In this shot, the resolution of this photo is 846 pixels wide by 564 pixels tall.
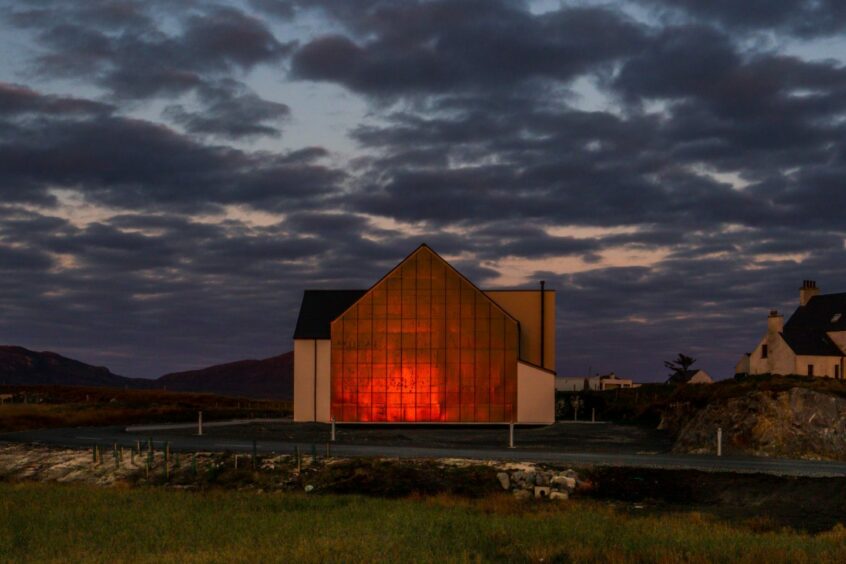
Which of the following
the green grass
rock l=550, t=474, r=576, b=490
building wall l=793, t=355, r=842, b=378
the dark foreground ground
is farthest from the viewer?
building wall l=793, t=355, r=842, b=378

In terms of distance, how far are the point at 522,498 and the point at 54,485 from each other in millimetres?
16737

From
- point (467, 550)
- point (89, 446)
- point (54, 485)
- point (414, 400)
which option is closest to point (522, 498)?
point (467, 550)

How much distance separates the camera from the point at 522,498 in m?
30.7

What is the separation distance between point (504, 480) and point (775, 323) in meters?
64.1

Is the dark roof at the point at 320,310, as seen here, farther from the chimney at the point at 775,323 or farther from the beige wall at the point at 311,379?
the chimney at the point at 775,323

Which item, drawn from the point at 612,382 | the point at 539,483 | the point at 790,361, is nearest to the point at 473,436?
the point at 539,483

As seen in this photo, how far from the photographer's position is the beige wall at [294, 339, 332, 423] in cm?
6919

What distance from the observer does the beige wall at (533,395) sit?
64.1 m

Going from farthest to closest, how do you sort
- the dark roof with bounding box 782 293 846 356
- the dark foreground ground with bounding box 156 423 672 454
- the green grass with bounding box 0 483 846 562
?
the dark roof with bounding box 782 293 846 356, the dark foreground ground with bounding box 156 423 672 454, the green grass with bounding box 0 483 846 562

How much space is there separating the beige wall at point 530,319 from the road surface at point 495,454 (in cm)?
2930

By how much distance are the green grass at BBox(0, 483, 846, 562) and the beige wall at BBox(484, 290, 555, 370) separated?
1691 inches

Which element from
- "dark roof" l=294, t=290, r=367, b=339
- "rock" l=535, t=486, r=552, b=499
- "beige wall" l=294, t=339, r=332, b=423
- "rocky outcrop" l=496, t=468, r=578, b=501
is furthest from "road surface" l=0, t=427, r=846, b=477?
"dark roof" l=294, t=290, r=367, b=339

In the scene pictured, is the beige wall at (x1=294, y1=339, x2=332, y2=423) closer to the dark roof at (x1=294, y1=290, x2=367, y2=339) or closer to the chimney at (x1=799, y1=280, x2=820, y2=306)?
the dark roof at (x1=294, y1=290, x2=367, y2=339)

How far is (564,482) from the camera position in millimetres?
31578
